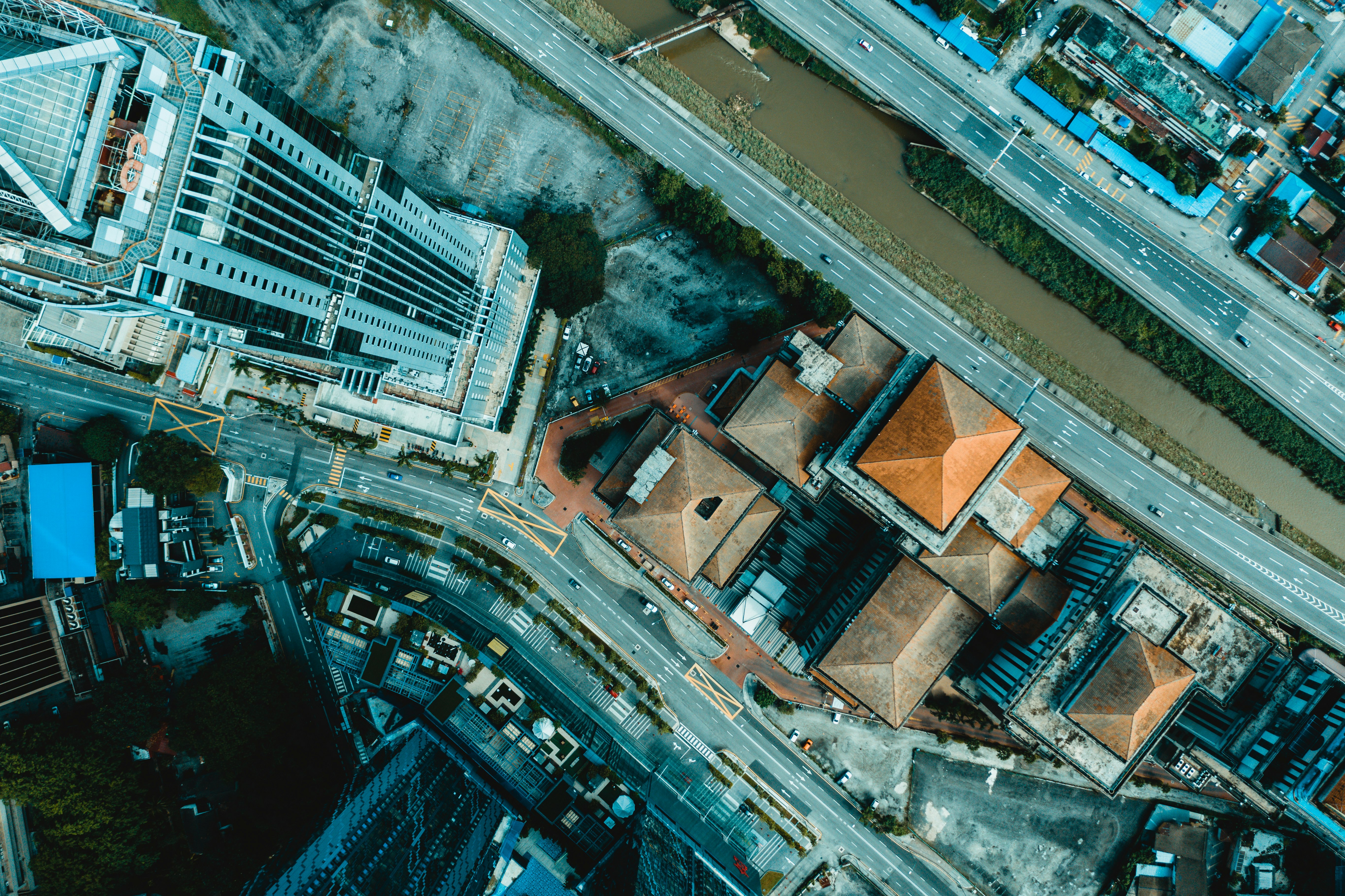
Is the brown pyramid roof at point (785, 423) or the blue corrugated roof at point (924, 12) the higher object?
the blue corrugated roof at point (924, 12)

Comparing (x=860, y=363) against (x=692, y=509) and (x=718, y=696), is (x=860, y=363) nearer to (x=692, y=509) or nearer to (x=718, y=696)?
(x=692, y=509)

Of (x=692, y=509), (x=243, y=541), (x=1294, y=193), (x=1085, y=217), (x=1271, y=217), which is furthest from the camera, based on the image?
(x=243, y=541)

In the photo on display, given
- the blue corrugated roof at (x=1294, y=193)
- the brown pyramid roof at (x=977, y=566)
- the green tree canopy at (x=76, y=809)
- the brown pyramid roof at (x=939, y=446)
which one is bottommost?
the green tree canopy at (x=76, y=809)

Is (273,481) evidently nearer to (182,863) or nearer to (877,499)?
(182,863)

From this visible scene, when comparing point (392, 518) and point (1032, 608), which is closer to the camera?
point (1032, 608)

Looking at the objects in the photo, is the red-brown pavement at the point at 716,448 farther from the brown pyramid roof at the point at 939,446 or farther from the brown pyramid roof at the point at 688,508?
the brown pyramid roof at the point at 939,446

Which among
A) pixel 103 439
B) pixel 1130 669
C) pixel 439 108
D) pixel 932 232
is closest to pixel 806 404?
pixel 932 232

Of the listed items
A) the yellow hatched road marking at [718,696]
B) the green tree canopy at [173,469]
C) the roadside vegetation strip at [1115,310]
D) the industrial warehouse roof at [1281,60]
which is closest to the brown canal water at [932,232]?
the roadside vegetation strip at [1115,310]

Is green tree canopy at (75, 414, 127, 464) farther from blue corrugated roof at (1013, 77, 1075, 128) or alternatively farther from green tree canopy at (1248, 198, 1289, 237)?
green tree canopy at (1248, 198, 1289, 237)
